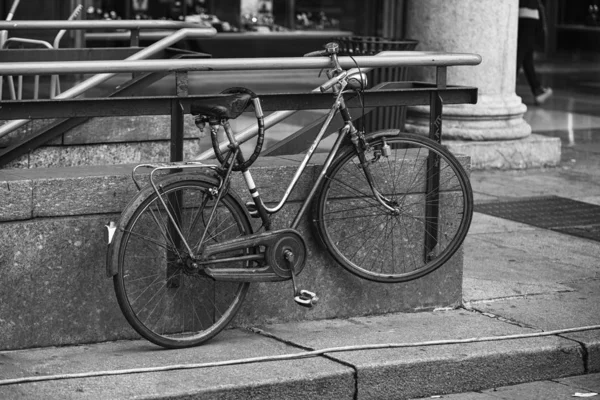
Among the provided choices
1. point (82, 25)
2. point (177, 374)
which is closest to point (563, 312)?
point (177, 374)

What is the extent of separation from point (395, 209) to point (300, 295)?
0.72m

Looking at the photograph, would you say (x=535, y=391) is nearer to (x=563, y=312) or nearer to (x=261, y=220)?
(x=563, y=312)

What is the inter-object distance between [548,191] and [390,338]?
4.44 meters

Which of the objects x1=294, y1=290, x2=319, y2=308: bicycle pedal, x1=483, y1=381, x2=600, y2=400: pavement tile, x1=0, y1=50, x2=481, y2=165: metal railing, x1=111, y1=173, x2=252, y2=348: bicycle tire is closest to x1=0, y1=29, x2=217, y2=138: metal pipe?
x1=0, y1=50, x2=481, y2=165: metal railing

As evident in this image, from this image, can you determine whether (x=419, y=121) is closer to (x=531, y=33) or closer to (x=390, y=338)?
(x=531, y=33)

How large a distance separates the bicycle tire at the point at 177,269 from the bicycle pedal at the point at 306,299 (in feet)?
0.84

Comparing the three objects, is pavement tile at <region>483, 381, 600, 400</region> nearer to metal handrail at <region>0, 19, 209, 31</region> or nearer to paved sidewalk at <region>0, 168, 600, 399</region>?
paved sidewalk at <region>0, 168, 600, 399</region>

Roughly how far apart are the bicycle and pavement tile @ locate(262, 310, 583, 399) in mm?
231

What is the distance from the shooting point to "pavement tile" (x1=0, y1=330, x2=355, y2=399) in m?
4.80

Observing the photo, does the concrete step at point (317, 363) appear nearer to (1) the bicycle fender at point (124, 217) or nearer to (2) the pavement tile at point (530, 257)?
(1) the bicycle fender at point (124, 217)

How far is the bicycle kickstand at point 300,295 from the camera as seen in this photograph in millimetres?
5594

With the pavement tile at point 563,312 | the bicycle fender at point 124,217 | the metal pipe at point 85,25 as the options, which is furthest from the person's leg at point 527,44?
the bicycle fender at point 124,217

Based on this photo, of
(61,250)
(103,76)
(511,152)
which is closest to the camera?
(61,250)

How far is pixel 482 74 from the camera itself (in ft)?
35.6
